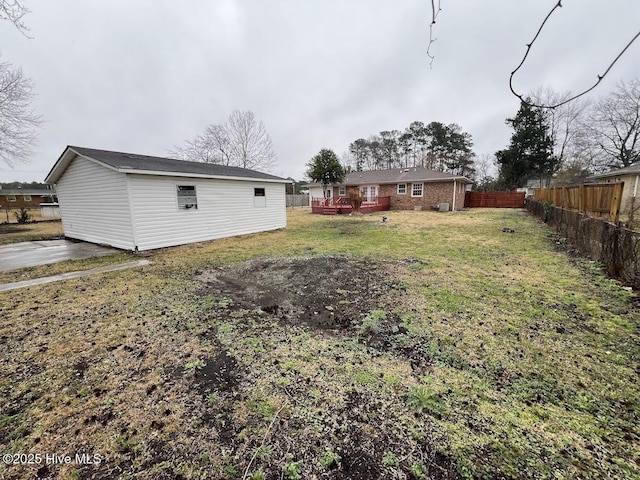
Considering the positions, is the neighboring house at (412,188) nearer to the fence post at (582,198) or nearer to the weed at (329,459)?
the fence post at (582,198)

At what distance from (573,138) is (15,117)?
47.8 metres

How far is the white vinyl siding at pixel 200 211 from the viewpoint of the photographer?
8117 millimetres

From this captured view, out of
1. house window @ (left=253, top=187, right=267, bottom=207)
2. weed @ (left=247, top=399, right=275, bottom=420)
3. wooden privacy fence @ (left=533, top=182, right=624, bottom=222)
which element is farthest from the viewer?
house window @ (left=253, top=187, right=267, bottom=207)

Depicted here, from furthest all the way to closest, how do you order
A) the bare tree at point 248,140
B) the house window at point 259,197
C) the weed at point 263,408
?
1. the bare tree at point 248,140
2. the house window at point 259,197
3. the weed at point 263,408

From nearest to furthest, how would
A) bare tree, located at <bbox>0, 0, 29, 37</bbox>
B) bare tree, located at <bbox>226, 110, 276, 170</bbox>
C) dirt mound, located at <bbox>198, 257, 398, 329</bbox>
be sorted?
dirt mound, located at <bbox>198, 257, 398, 329</bbox> < bare tree, located at <bbox>0, 0, 29, 37</bbox> < bare tree, located at <bbox>226, 110, 276, 170</bbox>

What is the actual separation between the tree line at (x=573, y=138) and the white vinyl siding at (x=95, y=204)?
1305 inches

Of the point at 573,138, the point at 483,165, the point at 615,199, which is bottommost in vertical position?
the point at 615,199

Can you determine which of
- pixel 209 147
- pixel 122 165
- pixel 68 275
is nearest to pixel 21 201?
pixel 209 147

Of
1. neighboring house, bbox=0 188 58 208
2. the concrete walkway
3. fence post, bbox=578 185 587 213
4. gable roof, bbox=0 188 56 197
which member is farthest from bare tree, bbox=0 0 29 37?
gable roof, bbox=0 188 56 197

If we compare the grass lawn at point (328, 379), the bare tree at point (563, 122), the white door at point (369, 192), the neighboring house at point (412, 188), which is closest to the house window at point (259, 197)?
the grass lawn at point (328, 379)

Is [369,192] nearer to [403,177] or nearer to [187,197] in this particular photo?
[403,177]

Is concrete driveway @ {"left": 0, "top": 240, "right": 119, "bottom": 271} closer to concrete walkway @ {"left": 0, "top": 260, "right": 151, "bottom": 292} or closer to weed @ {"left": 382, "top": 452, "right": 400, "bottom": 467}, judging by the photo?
concrete walkway @ {"left": 0, "top": 260, "right": 151, "bottom": 292}

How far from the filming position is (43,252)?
830cm

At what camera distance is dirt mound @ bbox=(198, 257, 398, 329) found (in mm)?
3824
